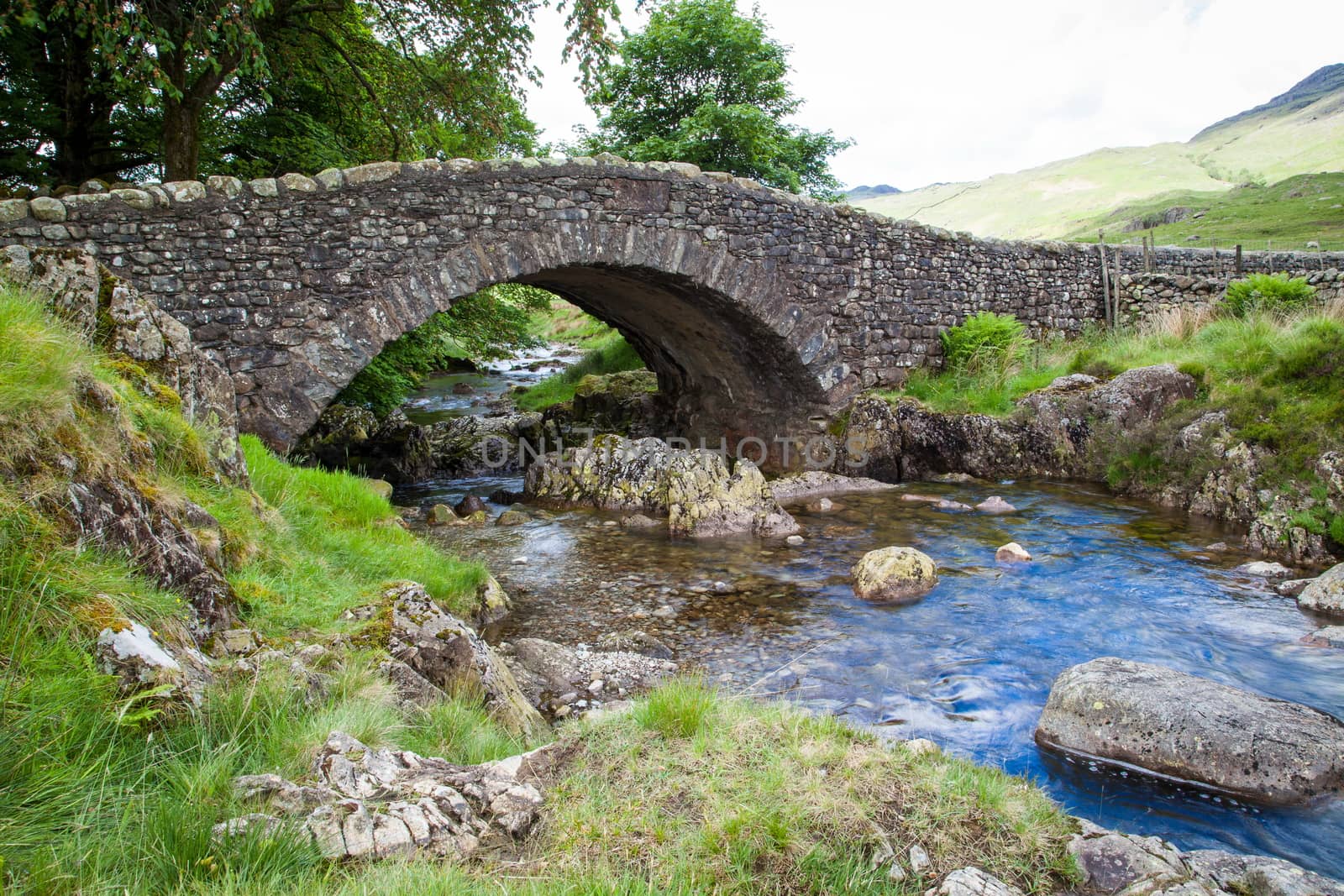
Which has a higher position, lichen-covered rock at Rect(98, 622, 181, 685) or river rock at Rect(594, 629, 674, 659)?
lichen-covered rock at Rect(98, 622, 181, 685)

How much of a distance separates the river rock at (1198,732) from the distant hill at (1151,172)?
4634cm

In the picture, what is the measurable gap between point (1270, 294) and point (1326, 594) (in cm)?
709

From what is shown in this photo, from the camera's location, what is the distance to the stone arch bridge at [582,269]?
7.31 meters

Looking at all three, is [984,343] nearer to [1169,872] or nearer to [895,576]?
[895,576]

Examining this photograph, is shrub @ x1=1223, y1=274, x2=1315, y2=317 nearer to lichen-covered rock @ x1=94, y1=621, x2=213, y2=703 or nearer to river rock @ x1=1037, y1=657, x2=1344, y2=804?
river rock @ x1=1037, y1=657, x2=1344, y2=804

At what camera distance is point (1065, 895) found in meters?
2.24

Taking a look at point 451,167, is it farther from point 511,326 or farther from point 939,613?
point 939,613

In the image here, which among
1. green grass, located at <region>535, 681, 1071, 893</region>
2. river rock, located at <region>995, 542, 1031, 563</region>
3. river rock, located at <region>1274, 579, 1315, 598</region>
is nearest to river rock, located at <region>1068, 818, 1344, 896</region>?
green grass, located at <region>535, 681, 1071, 893</region>

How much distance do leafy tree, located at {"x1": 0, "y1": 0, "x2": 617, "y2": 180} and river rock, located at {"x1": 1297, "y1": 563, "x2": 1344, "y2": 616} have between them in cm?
970

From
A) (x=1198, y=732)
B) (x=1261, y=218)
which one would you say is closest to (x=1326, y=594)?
(x=1198, y=732)

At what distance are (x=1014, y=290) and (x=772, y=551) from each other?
7560mm

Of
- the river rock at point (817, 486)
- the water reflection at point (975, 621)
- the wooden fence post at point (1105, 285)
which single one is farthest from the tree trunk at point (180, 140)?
the wooden fence post at point (1105, 285)

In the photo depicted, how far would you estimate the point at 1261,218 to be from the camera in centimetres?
2950

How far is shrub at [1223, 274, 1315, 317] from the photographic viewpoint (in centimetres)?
1031
